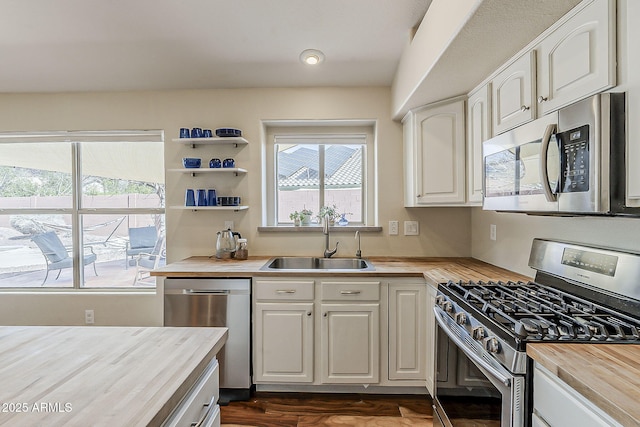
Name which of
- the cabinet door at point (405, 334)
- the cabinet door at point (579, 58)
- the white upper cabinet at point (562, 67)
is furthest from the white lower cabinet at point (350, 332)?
the cabinet door at point (579, 58)

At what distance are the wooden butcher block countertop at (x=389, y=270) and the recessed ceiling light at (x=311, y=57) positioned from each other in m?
1.57

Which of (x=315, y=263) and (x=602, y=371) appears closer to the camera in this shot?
(x=602, y=371)

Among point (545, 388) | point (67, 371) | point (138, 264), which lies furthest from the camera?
point (138, 264)

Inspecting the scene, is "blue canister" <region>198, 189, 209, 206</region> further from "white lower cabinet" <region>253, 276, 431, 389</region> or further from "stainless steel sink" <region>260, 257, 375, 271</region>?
"white lower cabinet" <region>253, 276, 431, 389</region>

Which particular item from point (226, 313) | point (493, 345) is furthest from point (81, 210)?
point (493, 345)

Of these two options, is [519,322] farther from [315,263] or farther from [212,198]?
[212,198]

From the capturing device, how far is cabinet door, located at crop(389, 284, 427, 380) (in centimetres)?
227

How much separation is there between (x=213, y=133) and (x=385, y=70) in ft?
5.07

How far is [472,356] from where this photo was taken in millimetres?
1344

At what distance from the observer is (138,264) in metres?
3.16

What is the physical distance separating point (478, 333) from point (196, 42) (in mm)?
2543

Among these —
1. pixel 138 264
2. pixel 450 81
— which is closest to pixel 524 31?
pixel 450 81

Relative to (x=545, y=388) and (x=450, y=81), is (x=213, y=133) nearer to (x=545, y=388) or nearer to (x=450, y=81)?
(x=450, y=81)

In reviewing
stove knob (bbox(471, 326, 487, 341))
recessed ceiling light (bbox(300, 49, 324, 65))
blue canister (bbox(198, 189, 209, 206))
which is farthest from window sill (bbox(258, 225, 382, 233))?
stove knob (bbox(471, 326, 487, 341))
